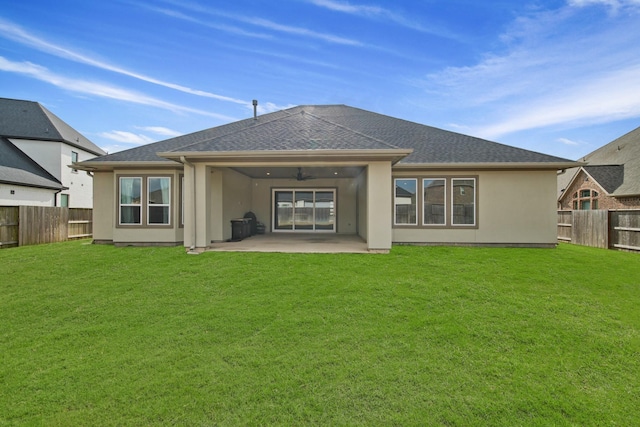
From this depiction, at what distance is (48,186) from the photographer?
18234mm

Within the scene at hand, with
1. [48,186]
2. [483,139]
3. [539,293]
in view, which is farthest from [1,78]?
[539,293]

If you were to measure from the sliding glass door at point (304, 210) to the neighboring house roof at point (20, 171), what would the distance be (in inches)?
520

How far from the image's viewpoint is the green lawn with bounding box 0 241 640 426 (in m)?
3.13

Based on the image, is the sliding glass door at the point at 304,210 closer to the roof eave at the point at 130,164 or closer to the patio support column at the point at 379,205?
the roof eave at the point at 130,164

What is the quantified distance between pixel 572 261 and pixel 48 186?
25.0 meters

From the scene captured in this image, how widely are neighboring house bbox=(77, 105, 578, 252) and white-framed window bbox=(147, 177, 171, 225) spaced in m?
0.03

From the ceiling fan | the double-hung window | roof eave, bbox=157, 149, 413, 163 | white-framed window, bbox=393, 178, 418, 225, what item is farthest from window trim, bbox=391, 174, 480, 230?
the double-hung window

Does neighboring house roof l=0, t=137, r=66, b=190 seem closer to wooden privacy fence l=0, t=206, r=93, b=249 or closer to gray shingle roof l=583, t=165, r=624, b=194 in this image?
wooden privacy fence l=0, t=206, r=93, b=249

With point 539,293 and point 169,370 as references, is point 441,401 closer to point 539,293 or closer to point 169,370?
point 169,370

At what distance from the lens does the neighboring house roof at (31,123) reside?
68.3 feet

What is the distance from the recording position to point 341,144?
8.91 meters

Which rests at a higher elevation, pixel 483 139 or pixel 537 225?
pixel 483 139

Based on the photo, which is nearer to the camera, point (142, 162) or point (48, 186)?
point (142, 162)

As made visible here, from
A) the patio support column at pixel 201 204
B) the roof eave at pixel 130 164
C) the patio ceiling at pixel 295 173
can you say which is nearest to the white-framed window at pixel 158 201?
the roof eave at pixel 130 164
